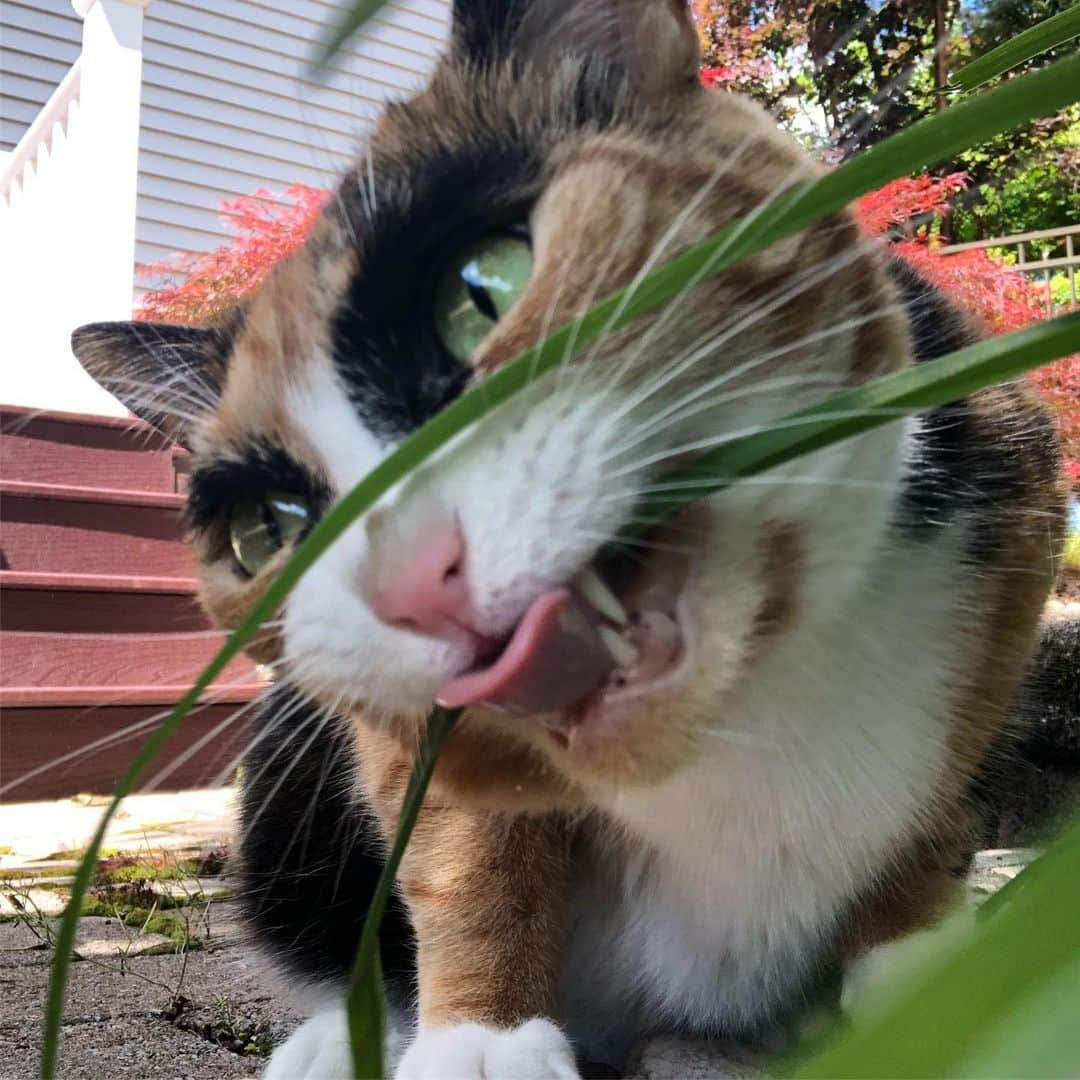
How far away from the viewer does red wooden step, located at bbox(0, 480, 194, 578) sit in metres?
3.34

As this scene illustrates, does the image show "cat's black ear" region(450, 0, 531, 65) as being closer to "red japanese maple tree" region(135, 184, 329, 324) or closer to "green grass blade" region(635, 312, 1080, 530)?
"green grass blade" region(635, 312, 1080, 530)

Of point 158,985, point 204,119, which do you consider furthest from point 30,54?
point 158,985

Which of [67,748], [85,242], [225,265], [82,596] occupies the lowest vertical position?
[67,748]

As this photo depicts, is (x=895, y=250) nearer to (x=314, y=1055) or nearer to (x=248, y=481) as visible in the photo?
(x=248, y=481)

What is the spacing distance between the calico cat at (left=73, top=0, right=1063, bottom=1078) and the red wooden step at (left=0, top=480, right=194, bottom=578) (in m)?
2.40

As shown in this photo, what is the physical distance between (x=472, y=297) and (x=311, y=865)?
2.59 ft

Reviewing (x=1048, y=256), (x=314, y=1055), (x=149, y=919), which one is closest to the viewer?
(x=314, y=1055)

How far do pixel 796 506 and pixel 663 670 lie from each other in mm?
166

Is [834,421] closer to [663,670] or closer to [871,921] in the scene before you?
[663,670]

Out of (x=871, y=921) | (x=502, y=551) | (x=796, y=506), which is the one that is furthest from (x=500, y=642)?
(x=871, y=921)

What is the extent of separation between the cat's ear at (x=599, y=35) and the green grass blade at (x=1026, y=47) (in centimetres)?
24

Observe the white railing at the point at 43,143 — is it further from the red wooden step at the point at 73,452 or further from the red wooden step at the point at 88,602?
the red wooden step at the point at 88,602

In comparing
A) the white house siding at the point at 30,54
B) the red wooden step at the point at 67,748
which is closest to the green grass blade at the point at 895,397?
the red wooden step at the point at 67,748

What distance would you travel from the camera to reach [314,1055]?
1.09 meters
